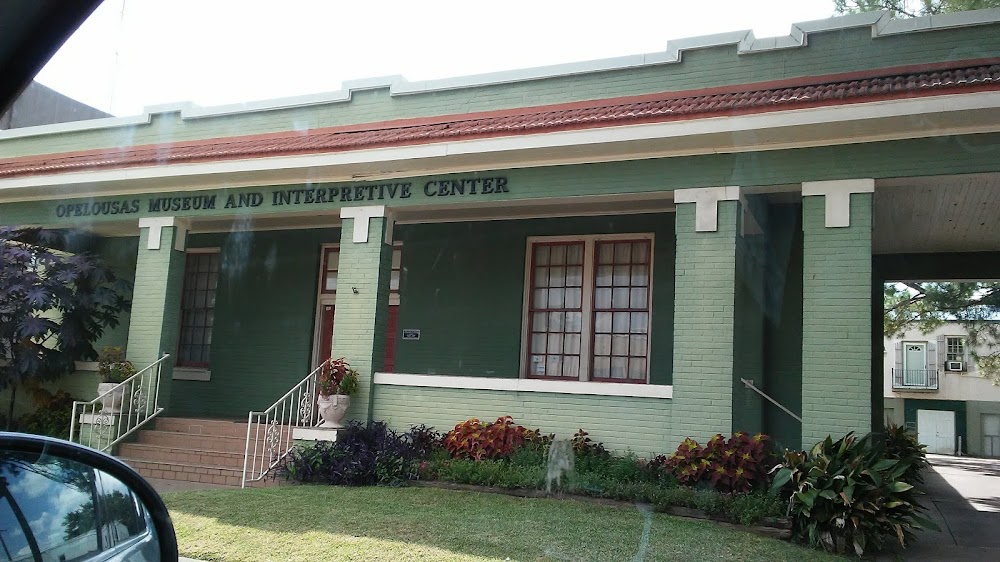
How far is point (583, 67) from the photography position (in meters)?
12.6

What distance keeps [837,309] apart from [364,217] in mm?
6663

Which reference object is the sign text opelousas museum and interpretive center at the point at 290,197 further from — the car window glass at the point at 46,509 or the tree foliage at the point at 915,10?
the car window glass at the point at 46,509

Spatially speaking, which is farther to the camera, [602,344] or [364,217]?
[602,344]

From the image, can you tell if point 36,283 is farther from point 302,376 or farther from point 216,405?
point 302,376

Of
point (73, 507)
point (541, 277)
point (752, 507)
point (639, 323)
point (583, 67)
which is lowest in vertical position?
point (752, 507)

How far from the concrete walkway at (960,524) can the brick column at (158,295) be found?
35.5 ft

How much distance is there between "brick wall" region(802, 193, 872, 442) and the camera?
9.23m

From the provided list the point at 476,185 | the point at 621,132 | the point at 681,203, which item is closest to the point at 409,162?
the point at 476,185

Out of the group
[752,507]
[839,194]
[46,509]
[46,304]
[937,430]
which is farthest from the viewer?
[937,430]

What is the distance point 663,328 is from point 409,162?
4435 mm

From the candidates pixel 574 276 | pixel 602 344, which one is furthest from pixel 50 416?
pixel 602 344

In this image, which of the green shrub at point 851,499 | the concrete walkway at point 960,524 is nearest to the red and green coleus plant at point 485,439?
the green shrub at point 851,499

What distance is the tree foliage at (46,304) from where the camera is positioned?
13289 millimetres

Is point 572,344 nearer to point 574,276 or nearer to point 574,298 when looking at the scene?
point 574,298
